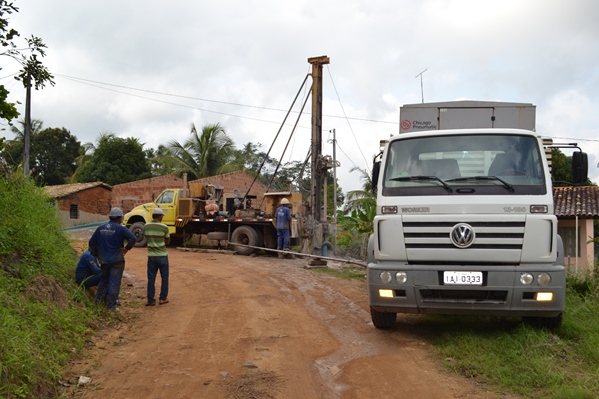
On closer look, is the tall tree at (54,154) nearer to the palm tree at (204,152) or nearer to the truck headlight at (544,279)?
the palm tree at (204,152)

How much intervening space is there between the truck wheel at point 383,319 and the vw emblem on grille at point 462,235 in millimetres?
1459

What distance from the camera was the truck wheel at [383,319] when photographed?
22.9 feet

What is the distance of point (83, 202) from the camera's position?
30094mm

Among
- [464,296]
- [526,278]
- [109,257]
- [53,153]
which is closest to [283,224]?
[109,257]

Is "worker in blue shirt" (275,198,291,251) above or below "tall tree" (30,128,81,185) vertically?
below

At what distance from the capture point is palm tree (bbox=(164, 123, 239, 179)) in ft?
107

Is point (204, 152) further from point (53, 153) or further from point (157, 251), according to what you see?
point (157, 251)

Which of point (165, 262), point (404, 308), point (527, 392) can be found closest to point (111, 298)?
point (165, 262)

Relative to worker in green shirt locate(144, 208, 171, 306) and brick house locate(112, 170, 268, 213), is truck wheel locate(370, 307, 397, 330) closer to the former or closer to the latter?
worker in green shirt locate(144, 208, 171, 306)

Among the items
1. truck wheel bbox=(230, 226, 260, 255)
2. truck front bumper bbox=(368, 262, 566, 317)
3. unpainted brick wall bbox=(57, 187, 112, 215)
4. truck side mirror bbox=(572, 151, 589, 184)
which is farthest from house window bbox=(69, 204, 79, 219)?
truck side mirror bbox=(572, 151, 589, 184)

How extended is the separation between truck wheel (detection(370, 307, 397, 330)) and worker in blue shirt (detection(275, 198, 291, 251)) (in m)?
9.50

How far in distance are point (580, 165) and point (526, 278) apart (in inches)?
65.9

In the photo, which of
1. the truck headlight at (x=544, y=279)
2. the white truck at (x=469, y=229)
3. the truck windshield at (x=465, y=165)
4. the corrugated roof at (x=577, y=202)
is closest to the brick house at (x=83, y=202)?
the corrugated roof at (x=577, y=202)

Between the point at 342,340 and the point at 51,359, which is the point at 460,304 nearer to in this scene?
the point at 342,340
